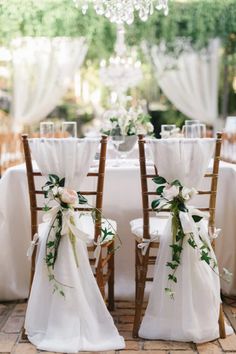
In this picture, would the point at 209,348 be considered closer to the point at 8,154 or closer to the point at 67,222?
the point at 67,222

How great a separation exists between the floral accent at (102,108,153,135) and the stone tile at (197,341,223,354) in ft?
4.81

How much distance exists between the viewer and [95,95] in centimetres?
909

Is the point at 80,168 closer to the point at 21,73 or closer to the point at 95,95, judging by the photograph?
the point at 21,73

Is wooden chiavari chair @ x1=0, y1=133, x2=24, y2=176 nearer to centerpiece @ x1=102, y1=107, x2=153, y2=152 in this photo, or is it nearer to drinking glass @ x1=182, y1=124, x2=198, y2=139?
centerpiece @ x1=102, y1=107, x2=153, y2=152

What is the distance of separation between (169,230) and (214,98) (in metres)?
5.62

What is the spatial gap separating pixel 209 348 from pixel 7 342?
0.94 meters

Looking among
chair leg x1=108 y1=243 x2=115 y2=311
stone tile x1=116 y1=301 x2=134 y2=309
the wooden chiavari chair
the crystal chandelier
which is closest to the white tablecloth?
stone tile x1=116 y1=301 x2=134 y2=309

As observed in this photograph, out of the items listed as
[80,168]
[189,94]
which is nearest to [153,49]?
[189,94]

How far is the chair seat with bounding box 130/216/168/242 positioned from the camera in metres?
2.73

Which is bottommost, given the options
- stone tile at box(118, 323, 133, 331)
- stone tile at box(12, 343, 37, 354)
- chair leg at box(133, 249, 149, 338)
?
stone tile at box(118, 323, 133, 331)

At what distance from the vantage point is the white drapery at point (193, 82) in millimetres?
7887

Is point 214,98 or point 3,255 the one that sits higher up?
point 214,98

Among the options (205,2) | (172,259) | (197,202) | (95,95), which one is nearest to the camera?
(172,259)

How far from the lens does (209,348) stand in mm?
2607
